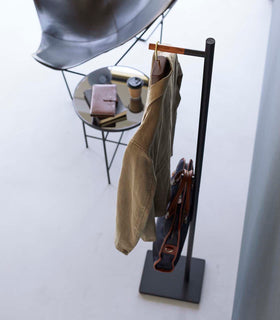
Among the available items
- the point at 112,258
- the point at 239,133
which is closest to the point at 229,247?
the point at 112,258

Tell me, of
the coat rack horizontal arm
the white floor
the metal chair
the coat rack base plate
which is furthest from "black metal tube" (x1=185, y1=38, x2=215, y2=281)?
the metal chair

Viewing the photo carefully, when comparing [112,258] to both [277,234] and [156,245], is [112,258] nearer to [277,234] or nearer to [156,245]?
[156,245]

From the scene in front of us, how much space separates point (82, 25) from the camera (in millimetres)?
2717

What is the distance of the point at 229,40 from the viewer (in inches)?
126

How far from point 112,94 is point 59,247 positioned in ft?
2.62

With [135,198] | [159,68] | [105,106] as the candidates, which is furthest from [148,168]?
[105,106]

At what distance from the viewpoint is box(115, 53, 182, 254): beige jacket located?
47.6 inches

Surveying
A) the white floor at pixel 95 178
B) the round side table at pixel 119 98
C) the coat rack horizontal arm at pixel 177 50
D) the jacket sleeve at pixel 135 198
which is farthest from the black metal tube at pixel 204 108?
the round side table at pixel 119 98

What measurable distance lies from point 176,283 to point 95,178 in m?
0.76

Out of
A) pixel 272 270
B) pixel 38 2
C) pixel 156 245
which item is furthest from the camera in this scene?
pixel 38 2

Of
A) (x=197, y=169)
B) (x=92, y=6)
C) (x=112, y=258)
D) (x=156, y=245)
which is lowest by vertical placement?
(x=112, y=258)

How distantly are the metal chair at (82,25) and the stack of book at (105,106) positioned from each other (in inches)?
14.4

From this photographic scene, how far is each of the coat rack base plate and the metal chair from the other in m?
1.21

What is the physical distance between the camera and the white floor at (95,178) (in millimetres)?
2148
